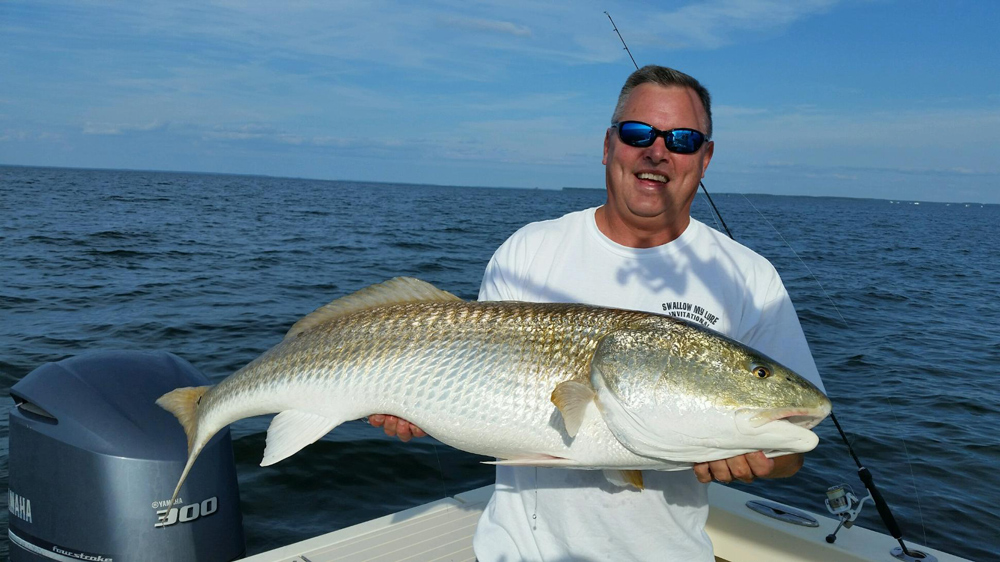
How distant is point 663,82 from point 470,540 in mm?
2802

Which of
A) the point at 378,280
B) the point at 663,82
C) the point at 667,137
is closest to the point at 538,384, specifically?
the point at 667,137

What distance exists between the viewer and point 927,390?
1134 cm

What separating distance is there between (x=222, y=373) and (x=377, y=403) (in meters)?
8.00

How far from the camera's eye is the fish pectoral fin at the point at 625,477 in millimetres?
2533

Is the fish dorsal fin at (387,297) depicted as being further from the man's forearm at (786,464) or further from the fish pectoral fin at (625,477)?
the man's forearm at (786,464)

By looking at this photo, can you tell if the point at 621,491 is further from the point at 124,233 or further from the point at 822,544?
the point at 124,233

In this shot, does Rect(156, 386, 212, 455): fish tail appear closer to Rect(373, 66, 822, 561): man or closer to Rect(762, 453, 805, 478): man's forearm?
Rect(373, 66, 822, 561): man

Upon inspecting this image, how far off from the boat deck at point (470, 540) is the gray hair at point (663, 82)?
8.47 feet

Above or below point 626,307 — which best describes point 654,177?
above

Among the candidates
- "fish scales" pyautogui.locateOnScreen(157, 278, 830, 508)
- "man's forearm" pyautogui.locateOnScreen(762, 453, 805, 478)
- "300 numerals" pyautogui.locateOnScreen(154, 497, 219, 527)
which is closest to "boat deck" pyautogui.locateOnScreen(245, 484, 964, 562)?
"300 numerals" pyautogui.locateOnScreen(154, 497, 219, 527)

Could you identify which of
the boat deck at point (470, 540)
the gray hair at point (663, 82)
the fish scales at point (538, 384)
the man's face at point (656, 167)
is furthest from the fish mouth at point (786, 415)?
the boat deck at point (470, 540)

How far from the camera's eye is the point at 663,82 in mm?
2904

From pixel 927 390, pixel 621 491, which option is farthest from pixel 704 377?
pixel 927 390

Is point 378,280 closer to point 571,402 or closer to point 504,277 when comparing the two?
point 504,277
